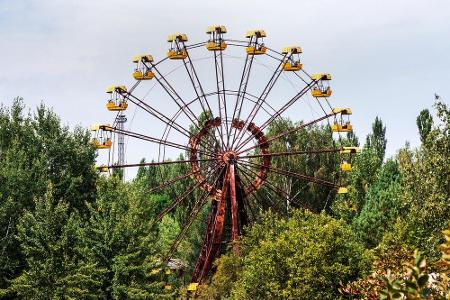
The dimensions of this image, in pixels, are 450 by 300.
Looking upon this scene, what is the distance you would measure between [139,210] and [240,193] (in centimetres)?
510

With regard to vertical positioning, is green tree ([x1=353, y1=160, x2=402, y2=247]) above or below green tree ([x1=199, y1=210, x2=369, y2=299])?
above

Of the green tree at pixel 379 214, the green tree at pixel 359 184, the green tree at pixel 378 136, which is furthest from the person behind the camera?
the green tree at pixel 378 136

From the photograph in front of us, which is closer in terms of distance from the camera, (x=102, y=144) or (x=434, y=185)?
(x=434, y=185)

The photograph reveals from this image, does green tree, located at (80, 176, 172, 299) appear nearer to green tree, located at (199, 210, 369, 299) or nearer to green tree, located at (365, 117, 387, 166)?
green tree, located at (199, 210, 369, 299)

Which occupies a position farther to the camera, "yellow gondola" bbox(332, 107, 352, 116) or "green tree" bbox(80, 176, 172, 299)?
"yellow gondola" bbox(332, 107, 352, 116)

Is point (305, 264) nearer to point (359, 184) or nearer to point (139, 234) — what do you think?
point (139, 234)

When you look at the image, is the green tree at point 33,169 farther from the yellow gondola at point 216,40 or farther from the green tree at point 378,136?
the green tree at point 378,136

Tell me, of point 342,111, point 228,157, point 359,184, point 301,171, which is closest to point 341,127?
point 342,111

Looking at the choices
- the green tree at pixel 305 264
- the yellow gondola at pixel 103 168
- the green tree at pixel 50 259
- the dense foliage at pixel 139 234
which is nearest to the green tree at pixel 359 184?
the dense foliage at pixel 139 234

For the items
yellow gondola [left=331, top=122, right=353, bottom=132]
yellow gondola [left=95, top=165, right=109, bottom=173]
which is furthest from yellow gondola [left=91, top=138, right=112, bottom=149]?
yellow gondola [left=331, top=122, right=353, bottom=132]

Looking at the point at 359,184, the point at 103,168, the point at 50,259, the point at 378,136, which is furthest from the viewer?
the point at 378,136

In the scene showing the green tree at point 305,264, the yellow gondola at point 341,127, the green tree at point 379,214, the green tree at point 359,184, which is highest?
the yellow gondola at point 341,127

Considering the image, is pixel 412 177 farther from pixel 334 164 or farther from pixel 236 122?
pixel 334 164

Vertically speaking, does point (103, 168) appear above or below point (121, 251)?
above
